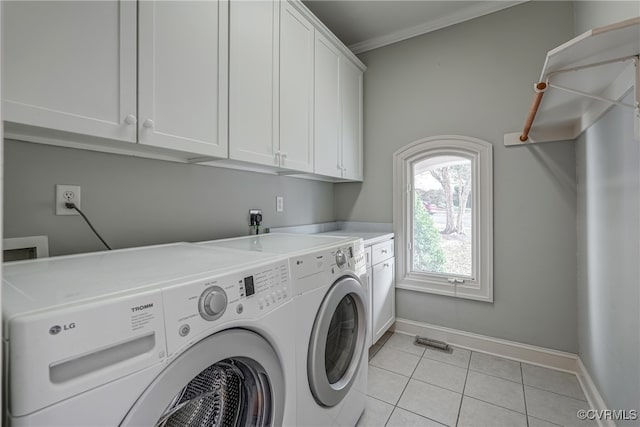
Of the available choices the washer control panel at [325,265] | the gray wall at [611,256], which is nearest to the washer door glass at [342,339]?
the washer control panel at [325,265]

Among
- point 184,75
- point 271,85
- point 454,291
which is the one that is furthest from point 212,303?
point 454,291

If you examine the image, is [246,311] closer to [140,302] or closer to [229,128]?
[140,302]

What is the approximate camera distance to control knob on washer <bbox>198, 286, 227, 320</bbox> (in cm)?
73

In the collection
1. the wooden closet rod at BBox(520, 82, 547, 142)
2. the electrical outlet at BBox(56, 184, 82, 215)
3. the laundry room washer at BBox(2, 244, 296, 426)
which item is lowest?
the laundry room washer at BBox(2, 244, 296, 426)

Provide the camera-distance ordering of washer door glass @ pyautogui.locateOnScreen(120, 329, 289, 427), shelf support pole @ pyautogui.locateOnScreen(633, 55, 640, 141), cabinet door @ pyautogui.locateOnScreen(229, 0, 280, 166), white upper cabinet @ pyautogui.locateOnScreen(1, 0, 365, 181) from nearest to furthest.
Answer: washer door glass @ pyautogui.locateOnScreen(120, 329, 289, 427) < white upper cabinet @ pyautogui.locateOnScreen(1, 0, 365, 181) < shelf support pole @ pyautogui.locateOnScreen(633, 55, 640, 141) < cabinet door @ pyautogui.locateOnScreen(229, 0, 280, 166)

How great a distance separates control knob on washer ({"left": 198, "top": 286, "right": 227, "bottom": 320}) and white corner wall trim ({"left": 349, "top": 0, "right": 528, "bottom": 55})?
9.02ft

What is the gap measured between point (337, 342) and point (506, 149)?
6.32 ft

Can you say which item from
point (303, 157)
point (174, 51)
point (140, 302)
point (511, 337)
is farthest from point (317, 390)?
point (511, 337)

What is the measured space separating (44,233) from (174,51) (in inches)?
35.3

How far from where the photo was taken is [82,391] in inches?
20.9

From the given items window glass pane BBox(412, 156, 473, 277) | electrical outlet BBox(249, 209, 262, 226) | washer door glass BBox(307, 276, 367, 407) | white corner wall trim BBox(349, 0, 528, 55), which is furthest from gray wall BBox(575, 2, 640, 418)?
electrical outlet BBox(249, 209, 262, 226)

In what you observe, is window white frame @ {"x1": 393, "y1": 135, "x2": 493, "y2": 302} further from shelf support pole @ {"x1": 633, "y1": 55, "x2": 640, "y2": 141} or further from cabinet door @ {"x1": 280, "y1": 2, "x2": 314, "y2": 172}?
shelf support pole @ {"x1": 633, "y1": 55, "x2": 640, "y2": 141}

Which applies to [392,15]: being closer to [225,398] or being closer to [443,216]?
[443,216]

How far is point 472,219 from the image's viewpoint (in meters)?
2.40
